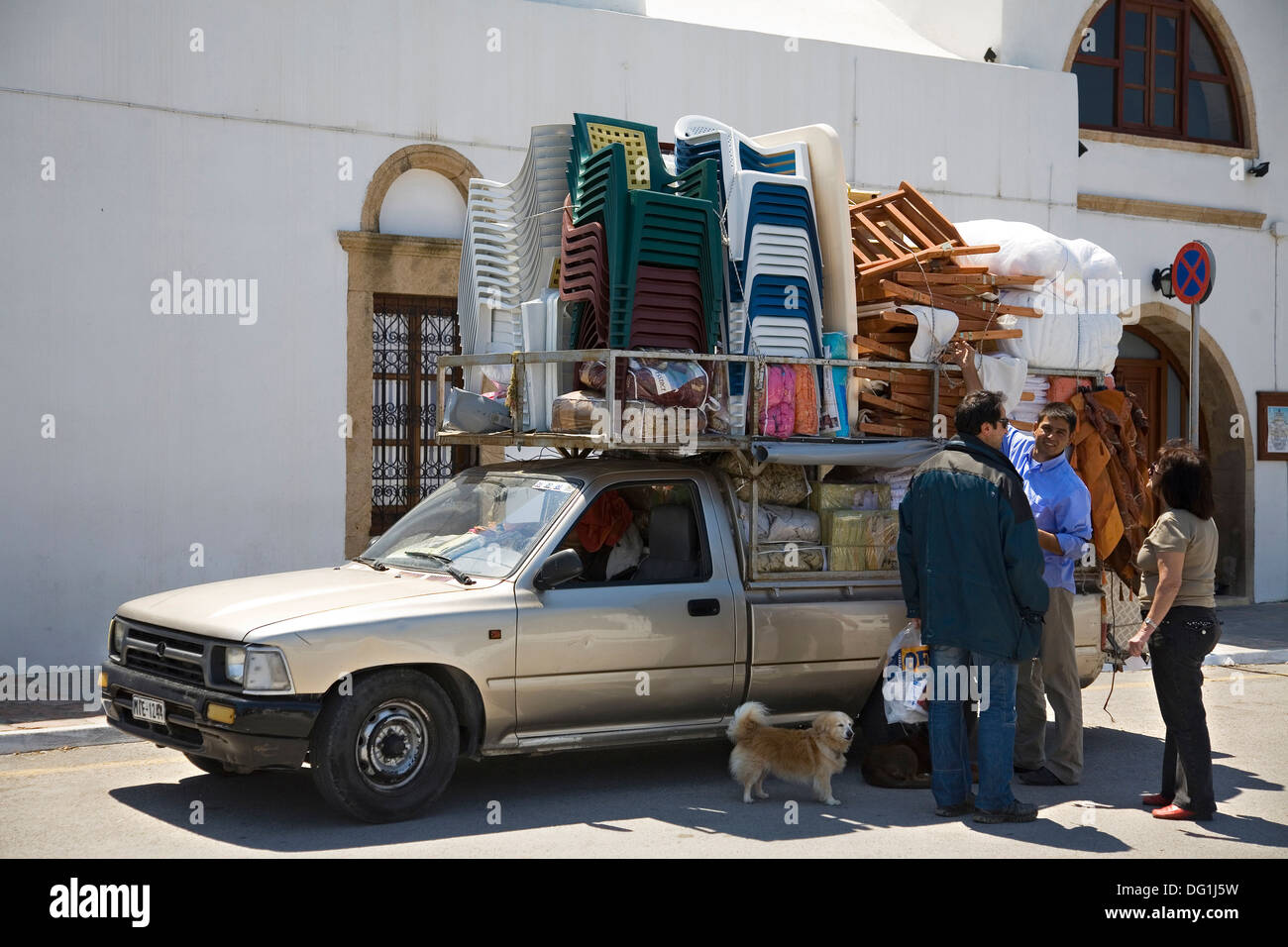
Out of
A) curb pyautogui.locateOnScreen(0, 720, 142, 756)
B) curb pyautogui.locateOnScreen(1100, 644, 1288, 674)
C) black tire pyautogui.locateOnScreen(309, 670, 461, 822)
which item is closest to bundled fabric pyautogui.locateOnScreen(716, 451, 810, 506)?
black tire pyautogui.locateOnScreen(309, 670, 461, 822)

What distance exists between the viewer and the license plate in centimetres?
646

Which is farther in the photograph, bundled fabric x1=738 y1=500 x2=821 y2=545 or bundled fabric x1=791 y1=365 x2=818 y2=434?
bundled fabric x1=791 y1=365 x2=818 y2=434

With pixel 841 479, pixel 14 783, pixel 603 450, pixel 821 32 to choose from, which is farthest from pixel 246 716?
pixel 821 32

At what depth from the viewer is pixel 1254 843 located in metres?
6.29

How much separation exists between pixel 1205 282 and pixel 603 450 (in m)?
5.85

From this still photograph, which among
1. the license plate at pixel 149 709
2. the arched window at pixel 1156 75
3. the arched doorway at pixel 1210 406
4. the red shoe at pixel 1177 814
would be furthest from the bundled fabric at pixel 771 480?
the arched window at pixel 1156 75

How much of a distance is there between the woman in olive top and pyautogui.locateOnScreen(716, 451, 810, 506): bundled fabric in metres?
1.89

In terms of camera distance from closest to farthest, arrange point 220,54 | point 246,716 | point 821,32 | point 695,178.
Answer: point 246,716, point 695,178, point 220,54, point 821,32

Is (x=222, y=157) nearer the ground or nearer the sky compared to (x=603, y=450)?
nearer the sky

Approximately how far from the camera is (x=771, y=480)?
25.6 ft

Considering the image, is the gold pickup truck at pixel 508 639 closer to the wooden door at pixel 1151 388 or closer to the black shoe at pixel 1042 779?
the black shoe at pixel 1042 779

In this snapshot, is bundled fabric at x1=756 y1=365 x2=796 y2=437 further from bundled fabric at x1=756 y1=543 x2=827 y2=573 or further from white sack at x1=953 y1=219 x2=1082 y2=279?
white sack at x1=953 y1=219 x2=1082 y2=279

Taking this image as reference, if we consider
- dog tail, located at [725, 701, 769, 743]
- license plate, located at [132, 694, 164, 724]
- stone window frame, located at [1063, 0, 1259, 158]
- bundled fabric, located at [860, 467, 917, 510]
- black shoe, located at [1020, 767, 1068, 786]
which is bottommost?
black shoe, located at [1020, 767, 1068, 786]

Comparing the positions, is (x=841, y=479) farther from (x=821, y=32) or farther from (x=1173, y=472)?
(x=821, y=32)
